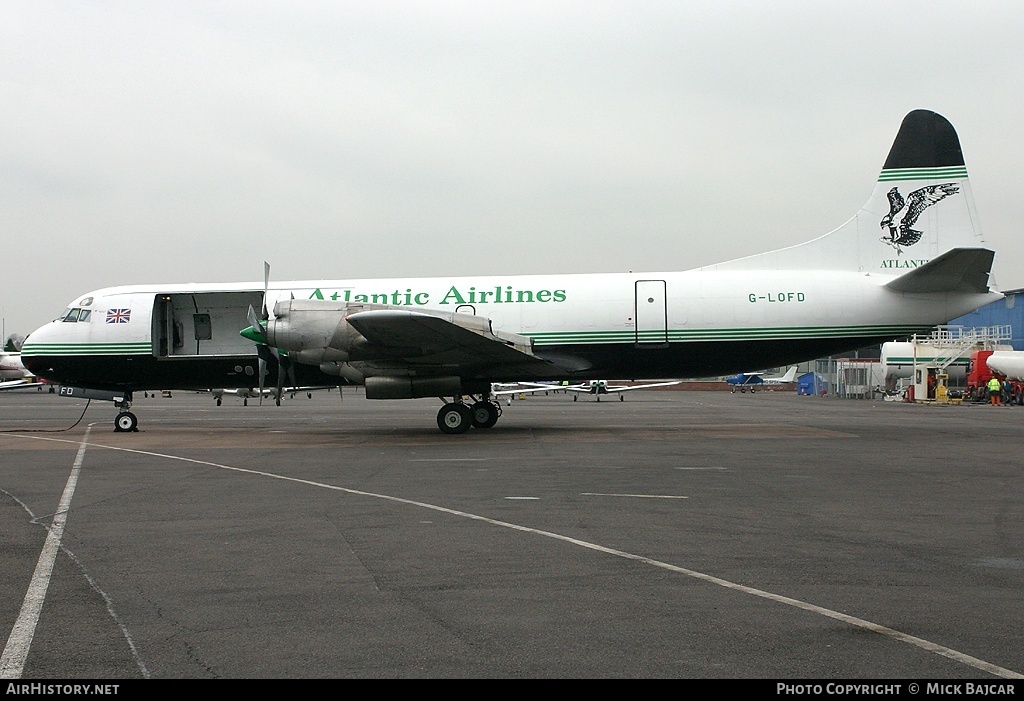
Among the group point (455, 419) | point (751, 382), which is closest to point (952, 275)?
point (455, 419)

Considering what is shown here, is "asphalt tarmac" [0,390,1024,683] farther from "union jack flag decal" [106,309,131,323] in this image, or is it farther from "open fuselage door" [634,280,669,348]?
"union jack flag decal" [106,309,131,323]

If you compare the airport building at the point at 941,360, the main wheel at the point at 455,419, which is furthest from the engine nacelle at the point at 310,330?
the airport building at the point at 941,360

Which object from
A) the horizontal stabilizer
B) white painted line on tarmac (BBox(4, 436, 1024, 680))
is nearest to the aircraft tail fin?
the horizontal stabilizer

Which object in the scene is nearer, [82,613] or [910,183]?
[82,613]

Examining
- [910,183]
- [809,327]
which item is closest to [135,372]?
[809,327]

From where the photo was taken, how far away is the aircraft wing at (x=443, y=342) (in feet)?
58.1

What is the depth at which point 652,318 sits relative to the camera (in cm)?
2064

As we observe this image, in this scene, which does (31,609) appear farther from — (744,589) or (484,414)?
(484,414)

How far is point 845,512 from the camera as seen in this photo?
939cm

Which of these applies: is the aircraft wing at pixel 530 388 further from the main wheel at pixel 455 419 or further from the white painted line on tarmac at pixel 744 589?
the white painted line on tarmac at pixel 744 589
